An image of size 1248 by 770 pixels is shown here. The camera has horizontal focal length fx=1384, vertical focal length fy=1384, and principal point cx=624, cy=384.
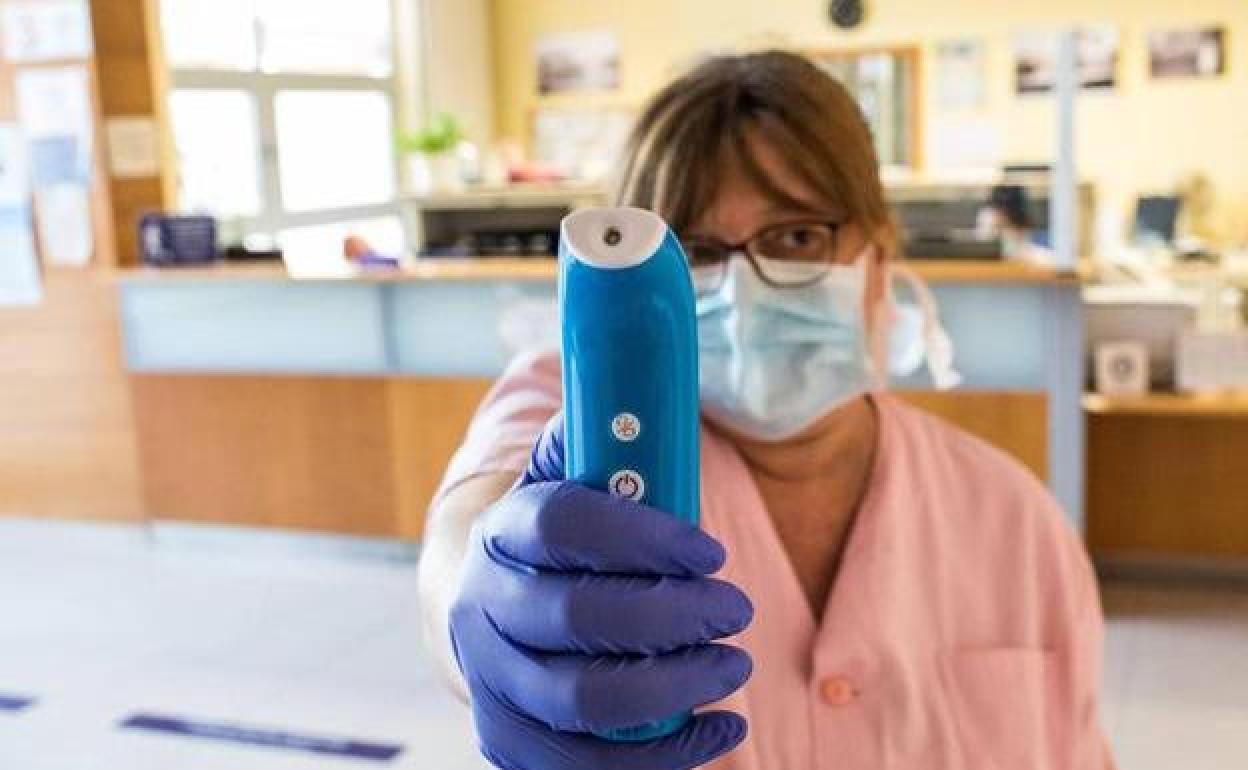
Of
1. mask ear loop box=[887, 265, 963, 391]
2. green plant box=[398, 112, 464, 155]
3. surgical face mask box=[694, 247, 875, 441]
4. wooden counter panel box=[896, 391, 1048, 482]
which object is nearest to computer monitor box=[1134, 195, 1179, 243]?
wooden counter panel box=[896, 391, 1048, 482]

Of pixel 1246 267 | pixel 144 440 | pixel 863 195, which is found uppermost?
pixel 863 195

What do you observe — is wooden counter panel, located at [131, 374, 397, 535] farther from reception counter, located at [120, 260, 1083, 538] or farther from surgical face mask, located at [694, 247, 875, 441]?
surgical face mask, located at [694, 247, 875, 441]

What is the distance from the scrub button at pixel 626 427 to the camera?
71 cm

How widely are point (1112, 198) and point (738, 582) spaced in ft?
23.7

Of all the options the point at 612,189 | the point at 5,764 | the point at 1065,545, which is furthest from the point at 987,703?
the point at 5,764

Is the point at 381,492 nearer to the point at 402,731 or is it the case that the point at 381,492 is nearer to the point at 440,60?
the point at 402,731

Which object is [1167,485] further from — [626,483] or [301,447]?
[626,483]

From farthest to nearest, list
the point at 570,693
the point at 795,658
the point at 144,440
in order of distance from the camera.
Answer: the point at 144,440
the point at 795,658
the point at 570,693

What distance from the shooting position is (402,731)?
319 centimetres

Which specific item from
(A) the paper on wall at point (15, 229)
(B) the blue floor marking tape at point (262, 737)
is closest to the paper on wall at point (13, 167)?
(A) the paper on wall at point (15, 229)

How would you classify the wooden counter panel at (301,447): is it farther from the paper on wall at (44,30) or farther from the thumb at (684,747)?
the thumb at (684,747)

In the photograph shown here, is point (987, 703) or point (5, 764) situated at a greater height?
point (987, 703)

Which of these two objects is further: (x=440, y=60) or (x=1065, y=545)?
(x=440, y=60)

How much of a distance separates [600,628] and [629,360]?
0.14m
